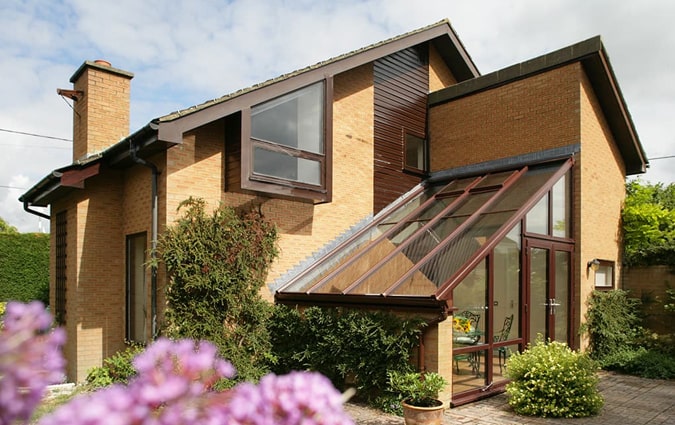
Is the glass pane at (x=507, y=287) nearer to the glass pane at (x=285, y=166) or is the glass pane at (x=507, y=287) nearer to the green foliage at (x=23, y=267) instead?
the glass pane at (x=285, y=166)

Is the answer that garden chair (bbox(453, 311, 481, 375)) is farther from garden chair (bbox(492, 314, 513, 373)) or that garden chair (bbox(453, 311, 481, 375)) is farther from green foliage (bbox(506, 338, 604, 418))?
green foliage (bbox(506, 338, 604, 418))

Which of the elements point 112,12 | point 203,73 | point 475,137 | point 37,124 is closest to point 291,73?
point 112,12

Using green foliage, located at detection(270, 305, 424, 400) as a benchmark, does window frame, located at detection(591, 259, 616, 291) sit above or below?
above

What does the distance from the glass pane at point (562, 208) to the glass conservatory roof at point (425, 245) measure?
0.92 feet

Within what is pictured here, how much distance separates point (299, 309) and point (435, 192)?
4.75m

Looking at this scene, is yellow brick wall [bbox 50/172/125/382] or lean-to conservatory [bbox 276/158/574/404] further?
yellow brick wall [bbox 50/172/125/382]

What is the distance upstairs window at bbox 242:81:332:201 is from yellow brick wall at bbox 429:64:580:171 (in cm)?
401

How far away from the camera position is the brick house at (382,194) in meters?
7.66

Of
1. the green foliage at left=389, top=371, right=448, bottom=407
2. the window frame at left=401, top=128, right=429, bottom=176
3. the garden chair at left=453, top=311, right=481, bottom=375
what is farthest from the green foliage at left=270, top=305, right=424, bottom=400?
the window frame at left=401, top=128, right=429, bottom=176

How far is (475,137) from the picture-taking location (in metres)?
11.5

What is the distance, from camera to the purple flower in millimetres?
853

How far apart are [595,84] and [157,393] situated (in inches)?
463

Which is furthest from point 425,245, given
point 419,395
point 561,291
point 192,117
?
point 192,117

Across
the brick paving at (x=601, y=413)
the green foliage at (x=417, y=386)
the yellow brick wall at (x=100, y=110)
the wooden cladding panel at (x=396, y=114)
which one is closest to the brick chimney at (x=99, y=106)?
the yellow brick wall at (x=100, y=110)
